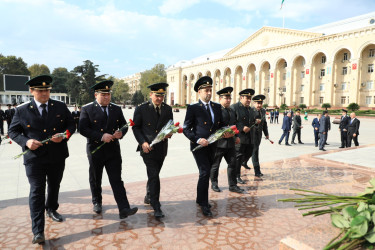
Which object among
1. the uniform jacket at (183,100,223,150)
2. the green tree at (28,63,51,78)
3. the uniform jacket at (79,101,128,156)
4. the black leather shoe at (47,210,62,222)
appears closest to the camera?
the black leather shoe at (47,210,62,222)

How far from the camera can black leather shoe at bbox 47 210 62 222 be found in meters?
3.86

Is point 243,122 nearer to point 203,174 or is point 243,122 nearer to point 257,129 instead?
point 257,129

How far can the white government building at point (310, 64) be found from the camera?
40.0 metres

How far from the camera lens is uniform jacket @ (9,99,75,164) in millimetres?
3459

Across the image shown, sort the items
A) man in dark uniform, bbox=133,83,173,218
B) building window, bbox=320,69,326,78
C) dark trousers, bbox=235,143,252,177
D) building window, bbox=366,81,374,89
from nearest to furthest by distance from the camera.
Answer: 1. man in dark uniform, bbox=133,83,173,218
2. dark trousers, bbox=235,143,252,177
3. building window, bbox=366,81,374,89
4. building window, bbox=320,69,326,78

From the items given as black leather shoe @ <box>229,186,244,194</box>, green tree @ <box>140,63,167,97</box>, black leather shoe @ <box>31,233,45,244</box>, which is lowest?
black leather shoe @ <box>229,186,244,194</box>

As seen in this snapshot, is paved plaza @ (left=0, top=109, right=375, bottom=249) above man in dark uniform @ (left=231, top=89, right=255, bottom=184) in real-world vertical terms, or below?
below

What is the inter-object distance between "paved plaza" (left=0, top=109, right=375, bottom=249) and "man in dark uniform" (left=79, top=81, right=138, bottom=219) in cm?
43

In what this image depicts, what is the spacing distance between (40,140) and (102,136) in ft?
2.66

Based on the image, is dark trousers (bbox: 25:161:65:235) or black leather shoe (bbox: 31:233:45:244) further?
dark trousers (bbox: 25:161:65:235)

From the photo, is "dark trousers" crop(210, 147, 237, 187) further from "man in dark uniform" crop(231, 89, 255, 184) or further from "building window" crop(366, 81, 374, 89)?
"building window" crop(366, 81, 374, 89)

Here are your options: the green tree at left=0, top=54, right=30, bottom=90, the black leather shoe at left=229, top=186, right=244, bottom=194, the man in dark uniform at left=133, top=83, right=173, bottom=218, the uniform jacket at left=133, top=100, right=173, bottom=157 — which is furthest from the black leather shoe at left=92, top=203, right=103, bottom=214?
the green tree at left=0, top=54, right=30, bottom=90

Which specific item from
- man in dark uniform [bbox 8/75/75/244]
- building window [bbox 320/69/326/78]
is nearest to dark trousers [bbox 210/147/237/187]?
man in dark uniform [bbox 8/75/75/244]

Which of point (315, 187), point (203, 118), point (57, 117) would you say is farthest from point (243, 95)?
point (57, 117)
